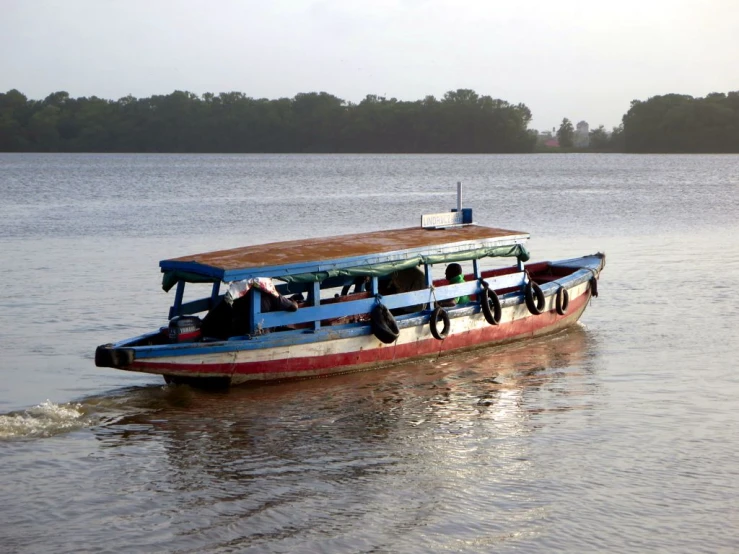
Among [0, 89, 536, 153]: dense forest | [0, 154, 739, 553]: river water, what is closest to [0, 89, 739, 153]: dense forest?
[0, 89, 536, 153]: dense forest

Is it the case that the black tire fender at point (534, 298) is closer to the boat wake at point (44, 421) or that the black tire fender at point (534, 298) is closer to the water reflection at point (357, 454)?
the water reflection at point (357, 454)

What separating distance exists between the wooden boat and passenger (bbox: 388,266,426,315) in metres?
0.02

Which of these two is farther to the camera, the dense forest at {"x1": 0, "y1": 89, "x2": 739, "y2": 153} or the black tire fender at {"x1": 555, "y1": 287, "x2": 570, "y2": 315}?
the dense forest at {"x1": 0, "y1": 89, "x2": 739, "y2": 153}

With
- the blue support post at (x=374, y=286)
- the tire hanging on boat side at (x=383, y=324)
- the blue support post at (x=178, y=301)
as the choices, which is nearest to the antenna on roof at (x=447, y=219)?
the blue support post at (x=374, y=286)

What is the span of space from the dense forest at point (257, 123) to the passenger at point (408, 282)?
137 m

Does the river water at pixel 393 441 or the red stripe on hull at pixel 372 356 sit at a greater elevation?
the red stripe on hull at pixel 372 356

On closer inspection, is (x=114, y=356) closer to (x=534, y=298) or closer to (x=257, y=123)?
(x=534, y=298)

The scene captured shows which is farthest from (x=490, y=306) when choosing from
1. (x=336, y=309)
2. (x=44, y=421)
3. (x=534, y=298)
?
(x=44, y=421)

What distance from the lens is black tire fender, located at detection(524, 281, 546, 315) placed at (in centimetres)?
1565

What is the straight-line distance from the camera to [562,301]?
16422 mm

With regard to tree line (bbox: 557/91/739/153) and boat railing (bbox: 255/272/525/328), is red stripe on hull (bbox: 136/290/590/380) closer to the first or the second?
boat railing (bbox: 255/272/525/328)

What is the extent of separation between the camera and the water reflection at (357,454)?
8.45m

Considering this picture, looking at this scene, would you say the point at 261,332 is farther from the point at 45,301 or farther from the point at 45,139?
the point at 45,139

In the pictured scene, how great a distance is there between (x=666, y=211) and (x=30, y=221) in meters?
24.4
